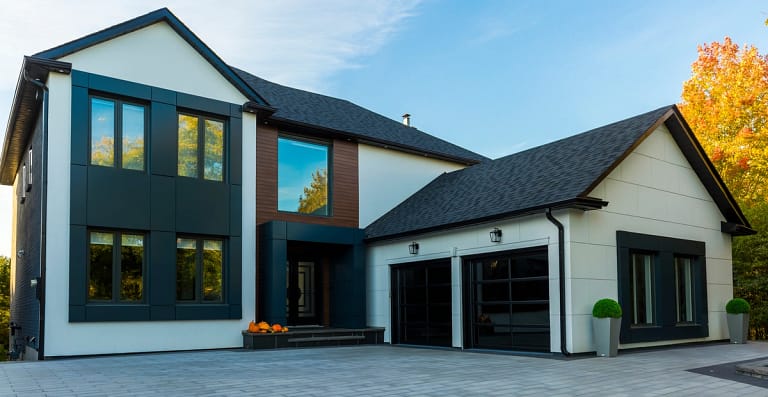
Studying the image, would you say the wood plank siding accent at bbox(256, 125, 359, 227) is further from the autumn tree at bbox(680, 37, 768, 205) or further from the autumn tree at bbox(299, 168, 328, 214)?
the autumn tree at bbox(680, 37, 768, 205)

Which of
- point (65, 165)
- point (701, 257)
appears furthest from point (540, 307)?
point (65, 165)

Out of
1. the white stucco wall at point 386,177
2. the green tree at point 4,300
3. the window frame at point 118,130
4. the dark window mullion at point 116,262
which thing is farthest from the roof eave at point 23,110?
the green tree at point 4,300

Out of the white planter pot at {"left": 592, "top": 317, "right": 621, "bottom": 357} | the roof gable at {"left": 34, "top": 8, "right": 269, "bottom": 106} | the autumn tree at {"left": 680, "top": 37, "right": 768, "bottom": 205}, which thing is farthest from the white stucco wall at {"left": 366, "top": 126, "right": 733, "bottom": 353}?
the autumn tree at {"left": 680, "top": 37, "right": 768, "bottom": 205}

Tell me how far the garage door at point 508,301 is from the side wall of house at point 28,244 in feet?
28.0

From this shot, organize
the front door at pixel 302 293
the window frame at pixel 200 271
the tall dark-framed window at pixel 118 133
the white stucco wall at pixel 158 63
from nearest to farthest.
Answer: the tall dark-framed window at pixel 118 133, the white stucco wall at pixel 158 63, the window frame at pixel 200 271, the front door at pixel 302 293

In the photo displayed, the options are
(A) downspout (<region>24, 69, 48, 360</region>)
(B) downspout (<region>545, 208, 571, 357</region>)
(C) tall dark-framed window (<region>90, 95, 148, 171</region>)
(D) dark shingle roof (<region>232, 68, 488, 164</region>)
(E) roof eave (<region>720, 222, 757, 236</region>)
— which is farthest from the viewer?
(D) dark shingle roof (<region>232, 68, 488, 164</region>)

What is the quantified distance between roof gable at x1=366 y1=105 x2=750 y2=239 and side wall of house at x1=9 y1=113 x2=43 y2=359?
7556 mm

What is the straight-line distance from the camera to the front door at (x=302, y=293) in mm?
16500

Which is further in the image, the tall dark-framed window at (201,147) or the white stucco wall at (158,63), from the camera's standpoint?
the tall dark-framed window at (201,147)

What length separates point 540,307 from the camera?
1186 cm

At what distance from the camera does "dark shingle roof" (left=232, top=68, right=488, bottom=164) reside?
16.8 metres

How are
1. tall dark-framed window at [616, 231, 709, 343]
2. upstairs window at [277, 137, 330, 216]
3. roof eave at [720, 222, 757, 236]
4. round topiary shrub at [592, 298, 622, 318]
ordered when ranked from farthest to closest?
upstairs window at [277, 137, 330, 216], roof eave at [720, 222, 757, 236], tall dark-framed window at [616, 231, 709, 343], round topiary shrub at [592, 298, 622, 318]

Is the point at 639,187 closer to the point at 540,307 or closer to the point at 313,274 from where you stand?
the point at 540,307

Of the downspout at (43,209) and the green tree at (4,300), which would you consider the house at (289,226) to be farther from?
the green tree at (4,300)
